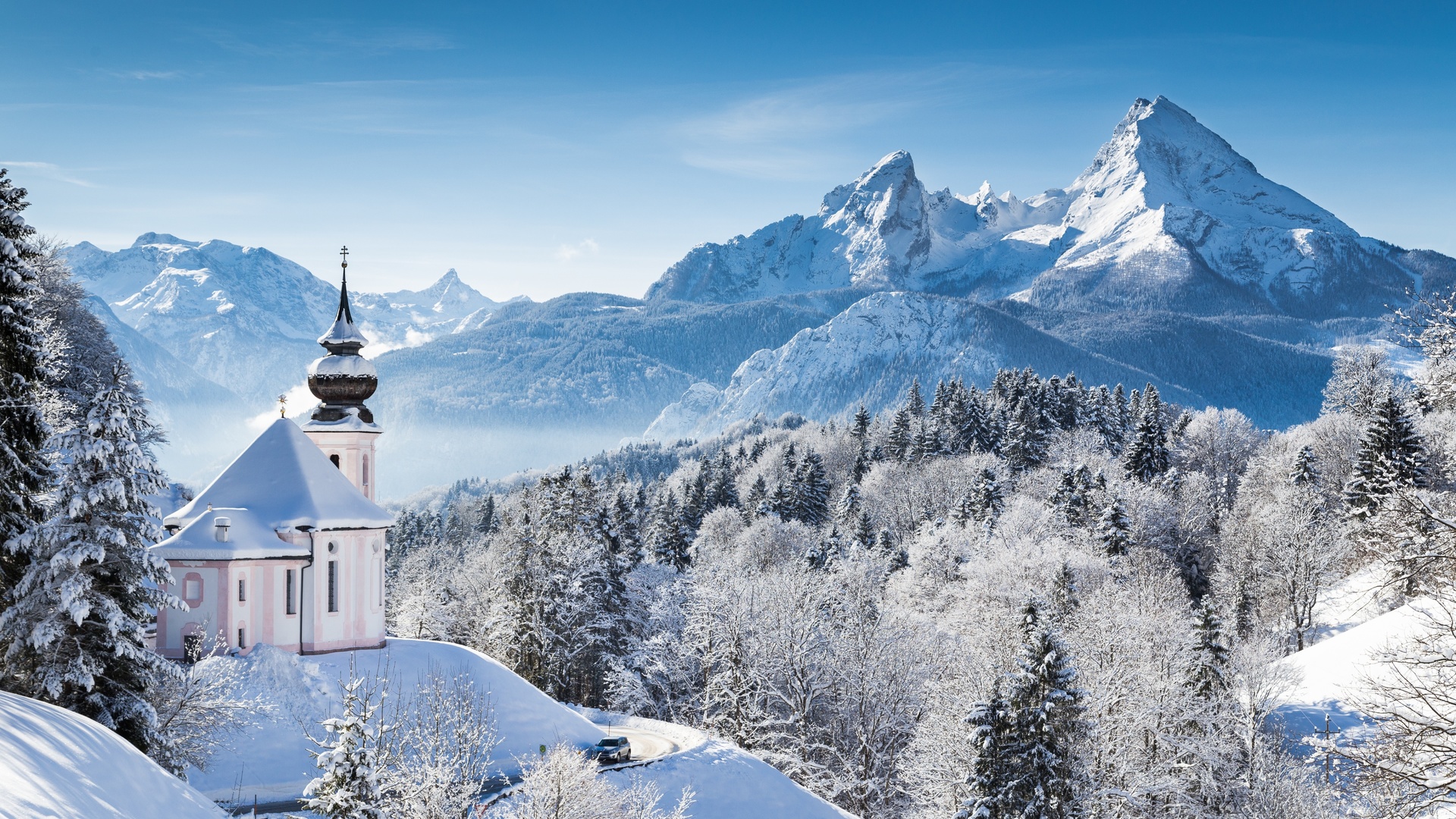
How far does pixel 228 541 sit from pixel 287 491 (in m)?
2.96

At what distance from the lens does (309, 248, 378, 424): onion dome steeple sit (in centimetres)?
4425

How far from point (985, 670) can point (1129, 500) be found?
3607 cm

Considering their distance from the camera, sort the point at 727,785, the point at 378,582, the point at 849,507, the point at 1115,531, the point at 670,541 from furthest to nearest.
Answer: the point at 849,507
the point at 670,541
the point at 1115,531
the point at 378,582
the point at 727,785

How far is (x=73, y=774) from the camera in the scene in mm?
13258

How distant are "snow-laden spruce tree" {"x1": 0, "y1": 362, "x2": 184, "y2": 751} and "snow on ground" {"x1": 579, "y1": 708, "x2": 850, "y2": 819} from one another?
12.7 meters

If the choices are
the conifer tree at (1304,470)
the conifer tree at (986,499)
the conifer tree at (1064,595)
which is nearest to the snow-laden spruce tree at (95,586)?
the conifer tree at (1064,595)

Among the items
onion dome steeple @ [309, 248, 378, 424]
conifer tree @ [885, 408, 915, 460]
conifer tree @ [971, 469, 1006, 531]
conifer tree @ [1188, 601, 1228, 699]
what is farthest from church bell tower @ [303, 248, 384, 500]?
conifer tree @ [885, 408, 915, 460]

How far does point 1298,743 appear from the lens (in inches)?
1697

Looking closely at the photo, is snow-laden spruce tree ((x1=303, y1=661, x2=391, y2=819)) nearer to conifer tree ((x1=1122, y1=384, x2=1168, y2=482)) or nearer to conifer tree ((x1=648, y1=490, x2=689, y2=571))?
conifer tree ((x1=648, y1=490, x2=689, y2=571))

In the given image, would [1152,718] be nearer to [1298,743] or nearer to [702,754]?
[1298,743]

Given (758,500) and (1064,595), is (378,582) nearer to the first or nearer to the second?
(1064,595)

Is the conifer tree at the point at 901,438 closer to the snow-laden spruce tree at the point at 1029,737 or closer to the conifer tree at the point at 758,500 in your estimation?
the conifer tree at the point at 758,500

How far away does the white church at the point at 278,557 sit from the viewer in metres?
33.7

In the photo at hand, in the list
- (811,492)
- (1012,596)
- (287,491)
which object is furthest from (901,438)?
(287,491)
